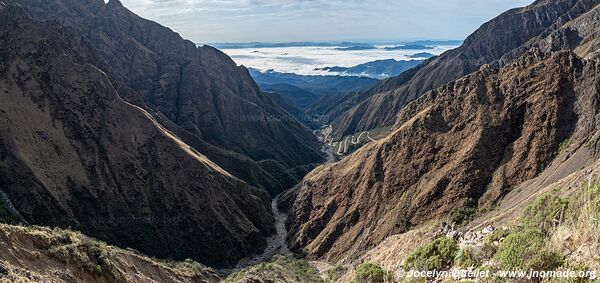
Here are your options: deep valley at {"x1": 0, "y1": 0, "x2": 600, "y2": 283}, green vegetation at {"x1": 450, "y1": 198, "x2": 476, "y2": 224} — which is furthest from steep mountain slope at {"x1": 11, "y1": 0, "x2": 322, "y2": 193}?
green vegetation at {"x1": 450, "y1": 198, "x2": 476, "y2": 224}

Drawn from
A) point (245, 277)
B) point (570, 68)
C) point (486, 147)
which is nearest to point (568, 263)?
point (245, 277)

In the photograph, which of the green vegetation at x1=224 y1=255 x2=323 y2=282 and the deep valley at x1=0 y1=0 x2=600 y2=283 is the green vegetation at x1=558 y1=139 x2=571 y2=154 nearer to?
the deep valley at x1=0 y1=0 x2=600 y2=283

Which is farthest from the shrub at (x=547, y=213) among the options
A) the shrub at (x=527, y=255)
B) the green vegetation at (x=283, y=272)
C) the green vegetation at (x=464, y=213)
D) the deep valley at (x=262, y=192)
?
the green vegetation at (x=464, y=213)

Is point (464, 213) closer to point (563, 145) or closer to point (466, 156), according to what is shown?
point (466, 156)

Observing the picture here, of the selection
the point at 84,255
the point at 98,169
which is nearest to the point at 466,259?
the point at 84,255

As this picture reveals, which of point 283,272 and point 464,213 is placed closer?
point 283,272

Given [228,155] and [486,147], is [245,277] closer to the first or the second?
[486,147]

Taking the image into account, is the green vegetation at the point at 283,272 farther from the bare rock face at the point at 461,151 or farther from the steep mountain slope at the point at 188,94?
the steep mountain slope at the point at 188,94

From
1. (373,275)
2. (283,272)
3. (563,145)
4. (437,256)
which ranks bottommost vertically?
(283,272)
